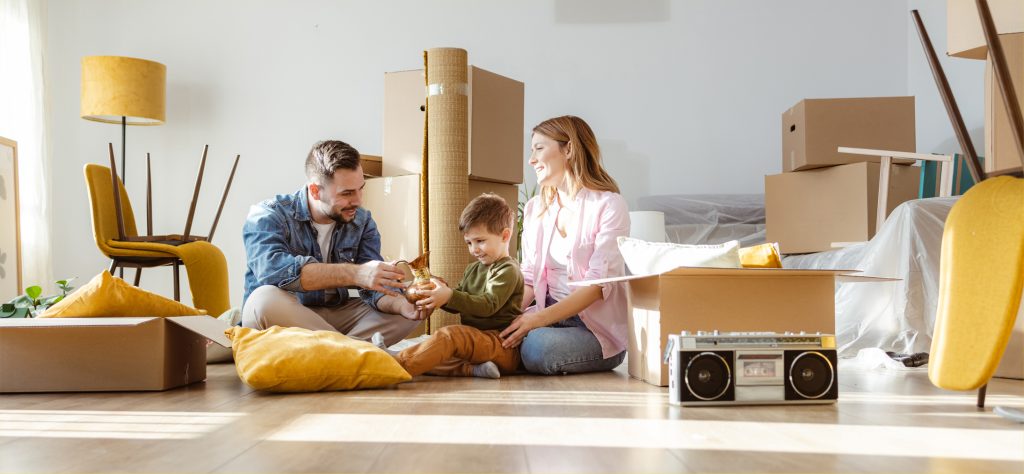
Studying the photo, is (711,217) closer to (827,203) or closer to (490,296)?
(827,203)

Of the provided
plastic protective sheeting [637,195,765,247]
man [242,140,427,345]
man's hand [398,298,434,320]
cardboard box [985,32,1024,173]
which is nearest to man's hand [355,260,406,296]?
man [242,140,427,345]

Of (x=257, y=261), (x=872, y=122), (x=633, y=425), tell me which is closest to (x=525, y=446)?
(x=633, y=425)

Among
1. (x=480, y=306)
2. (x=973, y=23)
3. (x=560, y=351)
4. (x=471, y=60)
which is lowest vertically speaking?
(x=560, y=351)

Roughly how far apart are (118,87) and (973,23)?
399cm

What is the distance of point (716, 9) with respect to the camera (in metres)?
5.13

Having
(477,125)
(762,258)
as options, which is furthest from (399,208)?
(762,258)

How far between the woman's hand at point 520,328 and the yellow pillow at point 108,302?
0.87m

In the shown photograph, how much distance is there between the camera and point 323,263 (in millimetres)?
→ 2473

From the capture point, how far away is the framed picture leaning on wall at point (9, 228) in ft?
13.9

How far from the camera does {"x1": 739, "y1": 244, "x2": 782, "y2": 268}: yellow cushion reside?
2295 mm

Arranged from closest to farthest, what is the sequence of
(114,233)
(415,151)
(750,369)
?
1. (750,369)
2. (114,233)
3. (415,151)

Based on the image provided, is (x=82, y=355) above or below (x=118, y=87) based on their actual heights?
below

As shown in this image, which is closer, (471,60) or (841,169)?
(841,169)

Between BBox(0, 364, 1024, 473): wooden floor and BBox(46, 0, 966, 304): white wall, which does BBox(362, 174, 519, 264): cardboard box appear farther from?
BBox(0, 364, 1024, 473): wooden floor
